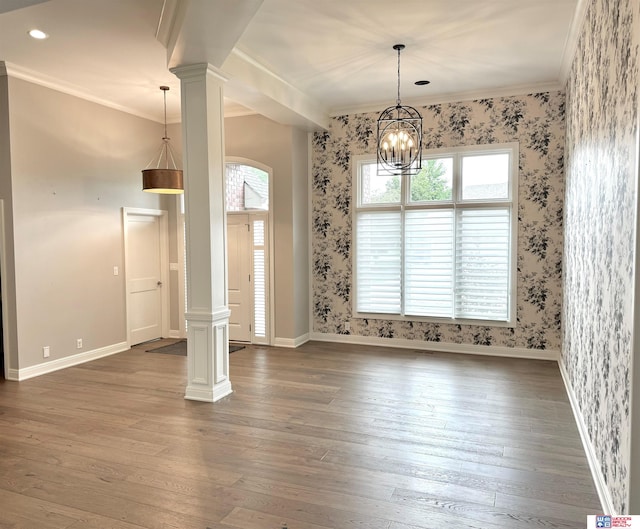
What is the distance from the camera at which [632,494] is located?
2041 mm

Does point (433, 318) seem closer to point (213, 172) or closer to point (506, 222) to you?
point (506, 222)

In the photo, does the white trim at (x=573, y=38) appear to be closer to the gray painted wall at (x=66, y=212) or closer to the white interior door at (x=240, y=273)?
the white interior door at (x=240, y=273)

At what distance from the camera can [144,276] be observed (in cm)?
706

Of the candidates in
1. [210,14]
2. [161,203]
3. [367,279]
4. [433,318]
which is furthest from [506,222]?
[161,203]

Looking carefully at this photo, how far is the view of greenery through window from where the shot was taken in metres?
6.35

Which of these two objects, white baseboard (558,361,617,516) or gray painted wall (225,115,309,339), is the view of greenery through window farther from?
white baseboard (558,361,617,516)

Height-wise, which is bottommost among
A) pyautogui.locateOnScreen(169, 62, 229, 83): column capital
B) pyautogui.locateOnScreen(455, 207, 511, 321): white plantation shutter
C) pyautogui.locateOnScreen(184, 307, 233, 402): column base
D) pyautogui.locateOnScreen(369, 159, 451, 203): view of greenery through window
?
pyautogui.locateOnScreen(184, 307, 233, 402): column base

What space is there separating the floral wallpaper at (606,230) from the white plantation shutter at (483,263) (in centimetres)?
168

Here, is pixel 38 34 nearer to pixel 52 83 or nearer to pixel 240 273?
pixel 52 83

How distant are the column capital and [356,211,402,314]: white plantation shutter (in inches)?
122

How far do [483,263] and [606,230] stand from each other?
3442 millimetres

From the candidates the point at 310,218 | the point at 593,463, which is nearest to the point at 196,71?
the point at 310,218

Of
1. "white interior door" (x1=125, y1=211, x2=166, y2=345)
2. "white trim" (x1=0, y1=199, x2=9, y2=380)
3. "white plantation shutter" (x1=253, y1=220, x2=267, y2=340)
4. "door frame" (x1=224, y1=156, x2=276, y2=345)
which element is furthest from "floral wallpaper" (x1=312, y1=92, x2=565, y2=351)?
"white trim" (x1=0, y1=199, x2=9, y2=380)

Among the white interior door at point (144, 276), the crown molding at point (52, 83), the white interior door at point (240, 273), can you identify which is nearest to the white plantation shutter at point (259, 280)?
the white interior door at point (240, 273)
